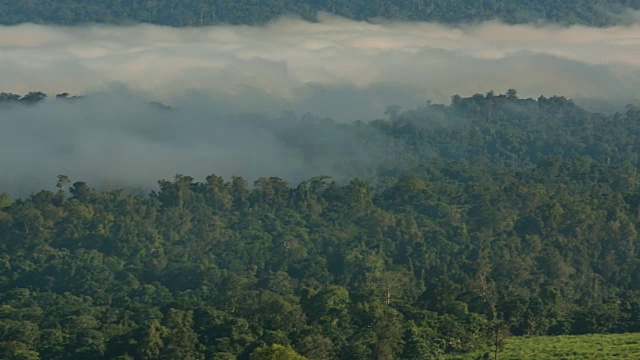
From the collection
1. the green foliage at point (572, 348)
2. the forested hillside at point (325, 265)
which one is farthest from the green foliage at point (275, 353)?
the green foliage at point (572, 348)

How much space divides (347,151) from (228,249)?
4363 centimetres

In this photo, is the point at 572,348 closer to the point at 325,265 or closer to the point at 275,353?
the point at 275,353

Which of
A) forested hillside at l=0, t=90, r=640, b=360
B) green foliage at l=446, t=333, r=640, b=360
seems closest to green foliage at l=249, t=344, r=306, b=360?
forested hillside at l=0, t=90, r=640, b=360

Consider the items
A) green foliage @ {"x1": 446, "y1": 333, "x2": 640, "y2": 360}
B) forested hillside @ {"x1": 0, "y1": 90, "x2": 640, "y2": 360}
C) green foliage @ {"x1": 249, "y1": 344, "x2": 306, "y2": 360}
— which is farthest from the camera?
forested hillside @ {"x1": 0, "y1": 90, "x2": 640, "y2": 360}

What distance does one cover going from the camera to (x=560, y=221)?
3762 inches

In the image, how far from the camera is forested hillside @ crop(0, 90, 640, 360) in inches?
2571

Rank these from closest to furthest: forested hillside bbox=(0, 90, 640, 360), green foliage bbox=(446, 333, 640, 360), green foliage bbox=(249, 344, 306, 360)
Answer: green foliage bbox=(249, 344, 306, 360) → green foliage bbox=(446, 333, 640, 360) → forested hillside bbox=(0, 90, 640, 360)

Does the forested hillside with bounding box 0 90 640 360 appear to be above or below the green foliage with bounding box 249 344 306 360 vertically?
below

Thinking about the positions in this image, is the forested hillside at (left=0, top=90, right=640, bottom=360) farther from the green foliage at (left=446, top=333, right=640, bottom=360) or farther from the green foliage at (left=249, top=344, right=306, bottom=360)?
the green foliage at (left=446, top=333, right=640, bottom=360)

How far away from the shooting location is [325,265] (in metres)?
88.2

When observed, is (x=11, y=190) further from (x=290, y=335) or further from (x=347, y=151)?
(x=290, y=335)

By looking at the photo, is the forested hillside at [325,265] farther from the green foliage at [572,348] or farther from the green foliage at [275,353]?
the green foliage at [572,348]

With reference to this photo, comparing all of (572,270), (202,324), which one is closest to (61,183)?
(572,270)

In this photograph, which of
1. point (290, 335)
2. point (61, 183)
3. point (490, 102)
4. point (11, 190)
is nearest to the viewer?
point (290, 335)
